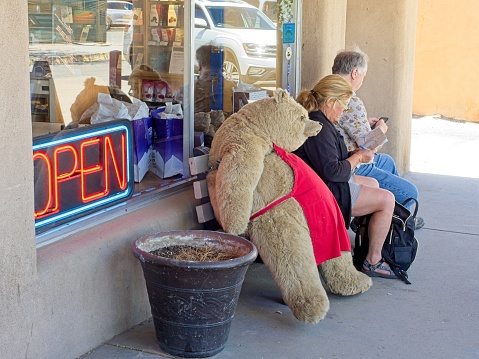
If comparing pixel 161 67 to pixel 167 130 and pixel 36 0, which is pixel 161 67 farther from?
pixel 36 0

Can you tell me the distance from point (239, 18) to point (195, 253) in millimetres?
2341

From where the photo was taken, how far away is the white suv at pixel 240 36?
196 inches

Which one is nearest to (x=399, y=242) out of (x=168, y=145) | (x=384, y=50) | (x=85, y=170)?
(x=168, y=145)

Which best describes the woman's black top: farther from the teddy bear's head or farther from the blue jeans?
the blue jeans

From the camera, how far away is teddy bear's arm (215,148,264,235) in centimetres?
381

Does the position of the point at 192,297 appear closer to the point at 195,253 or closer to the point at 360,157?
the point at 195,253

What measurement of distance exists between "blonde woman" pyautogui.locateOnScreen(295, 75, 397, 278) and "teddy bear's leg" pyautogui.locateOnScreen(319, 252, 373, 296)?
348 millimetres

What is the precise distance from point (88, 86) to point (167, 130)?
571 mm

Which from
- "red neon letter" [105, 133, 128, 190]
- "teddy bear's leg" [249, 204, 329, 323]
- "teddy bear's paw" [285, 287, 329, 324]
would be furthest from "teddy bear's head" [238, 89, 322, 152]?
"teddy bear's paw" [285, 287, 329, 324]

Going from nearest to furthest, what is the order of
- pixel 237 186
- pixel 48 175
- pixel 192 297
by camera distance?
pixel 192 297 → pixel 48 175 → pixel 237 186

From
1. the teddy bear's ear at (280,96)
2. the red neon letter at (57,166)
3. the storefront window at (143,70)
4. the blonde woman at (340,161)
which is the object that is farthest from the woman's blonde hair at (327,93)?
the red neon letter at (57,166)

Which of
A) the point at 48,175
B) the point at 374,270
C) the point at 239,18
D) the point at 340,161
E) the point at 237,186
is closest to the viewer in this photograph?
the point at 48,175

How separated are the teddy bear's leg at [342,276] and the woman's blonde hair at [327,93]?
3.09 feet

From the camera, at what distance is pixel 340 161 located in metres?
4.55
